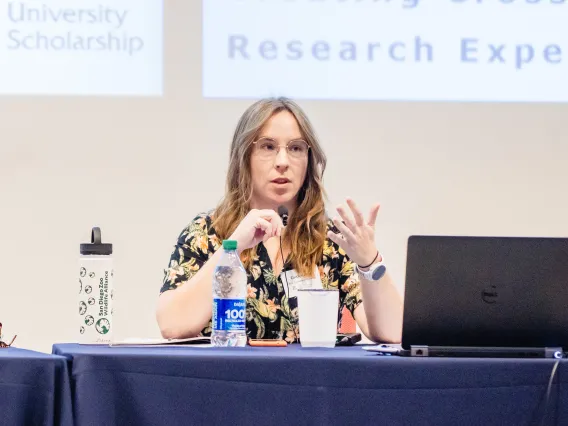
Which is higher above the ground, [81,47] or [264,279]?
[81,47]

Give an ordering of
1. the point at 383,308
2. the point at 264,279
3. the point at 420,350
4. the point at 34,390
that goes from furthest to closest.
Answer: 1. the point at 264,279
2. the point at 383,308
3. the point at 420,350
4. the point at 34,390

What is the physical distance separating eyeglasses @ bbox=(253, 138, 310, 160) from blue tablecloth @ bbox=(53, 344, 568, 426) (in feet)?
3.00

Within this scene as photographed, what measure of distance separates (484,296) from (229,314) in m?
0.46

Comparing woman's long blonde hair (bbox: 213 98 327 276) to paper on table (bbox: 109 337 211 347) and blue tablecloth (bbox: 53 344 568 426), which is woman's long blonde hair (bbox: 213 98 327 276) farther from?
blue tablecloth (bbox: 53 344 568 426)

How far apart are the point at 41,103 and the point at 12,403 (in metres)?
1.89

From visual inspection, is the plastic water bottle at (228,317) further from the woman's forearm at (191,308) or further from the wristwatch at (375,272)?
the wristwatch at (375,272)

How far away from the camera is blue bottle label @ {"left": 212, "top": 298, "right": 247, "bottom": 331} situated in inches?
63.5

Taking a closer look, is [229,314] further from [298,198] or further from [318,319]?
[298,198]

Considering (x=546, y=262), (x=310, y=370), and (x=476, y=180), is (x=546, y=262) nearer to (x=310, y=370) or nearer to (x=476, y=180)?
(x=310, y=370)

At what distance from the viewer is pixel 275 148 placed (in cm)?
222

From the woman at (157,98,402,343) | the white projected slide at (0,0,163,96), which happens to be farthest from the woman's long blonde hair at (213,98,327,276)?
the white projected slide at (0,0,163,96)

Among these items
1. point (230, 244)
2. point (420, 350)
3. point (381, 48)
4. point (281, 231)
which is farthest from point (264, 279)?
point (381, 48)

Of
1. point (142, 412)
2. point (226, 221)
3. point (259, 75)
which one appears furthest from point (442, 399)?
point (259, 75)

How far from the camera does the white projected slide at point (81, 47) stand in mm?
2975
